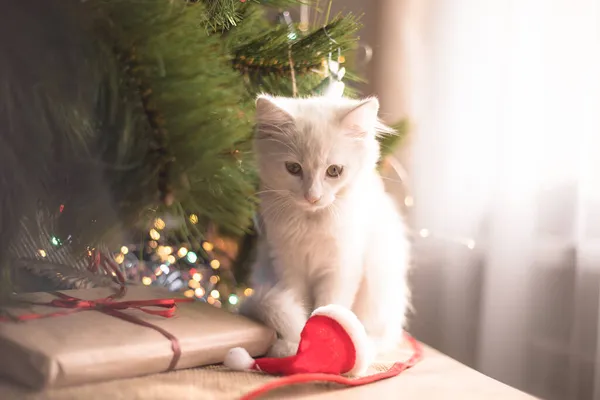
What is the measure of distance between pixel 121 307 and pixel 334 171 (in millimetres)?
322

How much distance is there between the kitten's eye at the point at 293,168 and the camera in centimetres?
74

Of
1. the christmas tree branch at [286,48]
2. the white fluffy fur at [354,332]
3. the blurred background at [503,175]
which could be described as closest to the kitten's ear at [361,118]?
the christmas tree branch at [286,48]

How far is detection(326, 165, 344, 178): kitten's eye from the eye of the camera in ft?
2.42

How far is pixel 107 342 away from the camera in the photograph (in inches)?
22.5

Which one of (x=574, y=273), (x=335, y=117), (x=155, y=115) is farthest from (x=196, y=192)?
(x=574, y=273)

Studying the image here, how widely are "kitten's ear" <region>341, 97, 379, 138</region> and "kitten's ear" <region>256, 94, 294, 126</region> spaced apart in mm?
77

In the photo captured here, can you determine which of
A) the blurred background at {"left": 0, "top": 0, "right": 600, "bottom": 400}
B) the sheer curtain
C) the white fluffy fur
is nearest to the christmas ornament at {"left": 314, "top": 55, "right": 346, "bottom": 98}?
the blurred background at {"left": 0, "top": 0, "right": 600, "bottom": 400}

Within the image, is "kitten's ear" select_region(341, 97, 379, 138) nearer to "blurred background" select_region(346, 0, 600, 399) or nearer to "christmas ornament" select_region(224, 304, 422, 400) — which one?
"christmas ornament" select_region(224, 304, 422, 400)

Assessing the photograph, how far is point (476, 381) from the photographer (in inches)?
27.4

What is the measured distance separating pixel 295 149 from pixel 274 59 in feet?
0.44

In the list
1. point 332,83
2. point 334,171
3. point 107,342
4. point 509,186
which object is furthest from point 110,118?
point 509,186

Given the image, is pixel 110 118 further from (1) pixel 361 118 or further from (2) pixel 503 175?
(2) pixel 503 175

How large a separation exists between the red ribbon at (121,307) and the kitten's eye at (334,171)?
27 cm

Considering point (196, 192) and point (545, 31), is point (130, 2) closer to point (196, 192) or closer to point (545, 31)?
point (196, 192)
